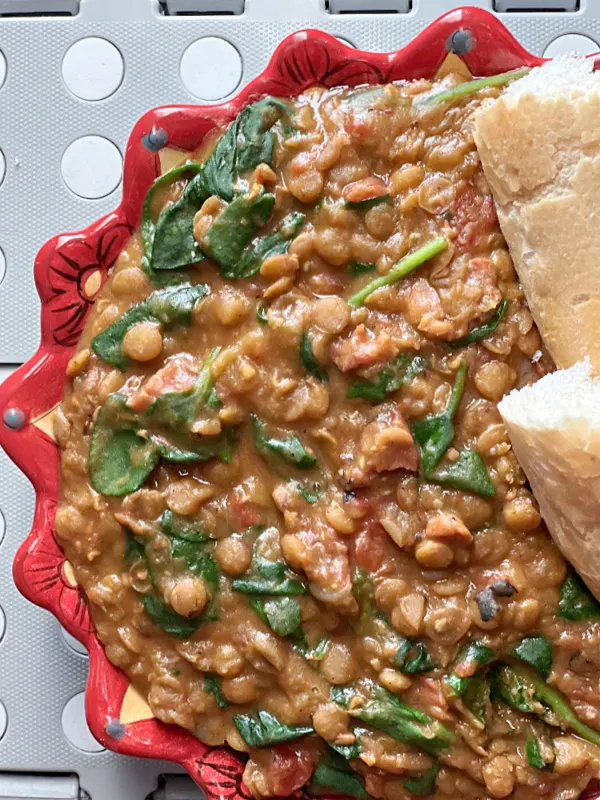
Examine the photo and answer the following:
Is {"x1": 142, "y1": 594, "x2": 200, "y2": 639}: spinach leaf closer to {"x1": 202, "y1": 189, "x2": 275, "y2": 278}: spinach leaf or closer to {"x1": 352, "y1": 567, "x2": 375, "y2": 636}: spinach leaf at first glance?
{"x1": 352, "y1": 567, "x2": 375, "y2": 636}: spinach leaf

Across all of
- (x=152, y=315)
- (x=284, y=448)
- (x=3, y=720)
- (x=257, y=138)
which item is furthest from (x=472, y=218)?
(x=3, y=720)

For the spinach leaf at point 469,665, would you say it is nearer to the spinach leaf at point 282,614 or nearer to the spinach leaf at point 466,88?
the spinach leaf at point 282,614

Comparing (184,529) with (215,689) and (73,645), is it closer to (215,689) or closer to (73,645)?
(215,689)

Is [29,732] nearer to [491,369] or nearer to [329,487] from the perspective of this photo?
[329,487]

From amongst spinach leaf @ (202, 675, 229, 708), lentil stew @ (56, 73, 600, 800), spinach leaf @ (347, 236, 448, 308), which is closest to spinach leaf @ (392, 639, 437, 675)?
lentil stew @ (56, 73, 600, 800)

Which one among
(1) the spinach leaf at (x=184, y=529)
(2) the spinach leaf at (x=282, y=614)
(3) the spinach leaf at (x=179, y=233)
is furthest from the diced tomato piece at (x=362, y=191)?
(2) the spinach leaf at (x=282, y=614)

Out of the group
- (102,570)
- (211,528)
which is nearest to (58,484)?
Answer: (102,570)
